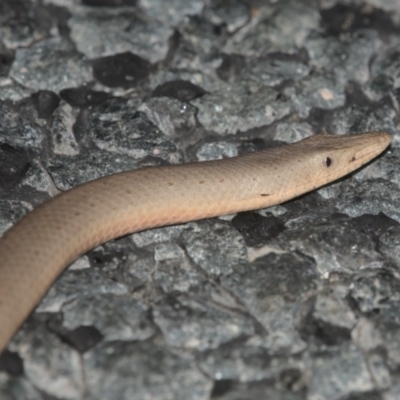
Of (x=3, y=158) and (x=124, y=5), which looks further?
(x=124, y=5)

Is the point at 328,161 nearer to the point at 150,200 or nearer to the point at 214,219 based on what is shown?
the point at 214,219

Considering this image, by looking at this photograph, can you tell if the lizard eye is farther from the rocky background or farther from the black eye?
the rocky background

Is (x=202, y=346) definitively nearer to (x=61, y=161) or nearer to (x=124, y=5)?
(x=61, y=161)

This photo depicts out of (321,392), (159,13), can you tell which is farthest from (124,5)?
(321,392)

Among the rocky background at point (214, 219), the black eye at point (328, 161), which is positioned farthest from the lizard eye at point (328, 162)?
the rocky background at point (214, 219)

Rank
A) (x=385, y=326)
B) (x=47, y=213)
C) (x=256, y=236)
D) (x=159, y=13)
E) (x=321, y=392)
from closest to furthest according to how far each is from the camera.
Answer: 1. (x=321, y=392)
2. (x=385, y=326)
3. (x=47, y=213)
4. (x=256, y=236)
5. (x=159, y=13)

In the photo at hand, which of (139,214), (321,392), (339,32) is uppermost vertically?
(339,32)

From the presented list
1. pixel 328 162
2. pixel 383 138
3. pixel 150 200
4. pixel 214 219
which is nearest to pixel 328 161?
pixel 328 162
